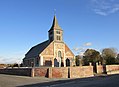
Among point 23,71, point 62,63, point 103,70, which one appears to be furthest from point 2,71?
point 103,70

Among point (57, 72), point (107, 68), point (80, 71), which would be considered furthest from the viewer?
point (107, 68)

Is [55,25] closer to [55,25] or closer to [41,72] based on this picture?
[55,25]

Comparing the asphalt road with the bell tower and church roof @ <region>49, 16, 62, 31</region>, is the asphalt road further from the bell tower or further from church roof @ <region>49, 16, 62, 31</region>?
church roof @ <region>49, 16, 62, 31</region>

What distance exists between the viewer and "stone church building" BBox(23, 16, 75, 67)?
64.0m

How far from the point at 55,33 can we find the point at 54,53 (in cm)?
689

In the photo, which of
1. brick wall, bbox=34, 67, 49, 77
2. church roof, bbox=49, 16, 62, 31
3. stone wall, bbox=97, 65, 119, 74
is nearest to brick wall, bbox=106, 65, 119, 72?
stone wall, bbox=97, 65, 119, 74

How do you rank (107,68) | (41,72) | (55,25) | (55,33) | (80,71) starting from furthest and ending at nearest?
(55,25) → (55,33) → (107,68) → (80,71) → (41,72)

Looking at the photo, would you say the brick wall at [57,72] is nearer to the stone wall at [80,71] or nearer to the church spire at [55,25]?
the stone wall at [80,71]

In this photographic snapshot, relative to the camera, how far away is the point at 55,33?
2694 inches

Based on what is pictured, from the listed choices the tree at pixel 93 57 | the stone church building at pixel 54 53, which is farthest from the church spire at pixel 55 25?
the tree at pixel 93 57

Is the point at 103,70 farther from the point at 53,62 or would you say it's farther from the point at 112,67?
the point at 53,62

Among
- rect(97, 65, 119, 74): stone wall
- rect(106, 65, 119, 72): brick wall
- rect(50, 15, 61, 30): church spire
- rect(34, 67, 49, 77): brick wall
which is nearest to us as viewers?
rect(34, 67, 49, 77): brick wall

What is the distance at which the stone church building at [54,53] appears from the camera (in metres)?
64.0

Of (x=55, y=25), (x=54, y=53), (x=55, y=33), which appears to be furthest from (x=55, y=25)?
(x=54, y=53)
